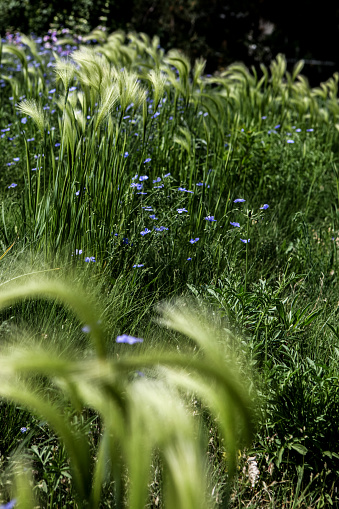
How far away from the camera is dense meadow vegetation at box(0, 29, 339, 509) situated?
3.07 ft

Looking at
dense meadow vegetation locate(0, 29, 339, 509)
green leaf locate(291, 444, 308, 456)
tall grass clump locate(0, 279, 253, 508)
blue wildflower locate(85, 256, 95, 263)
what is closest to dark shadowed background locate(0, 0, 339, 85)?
dense meadow vegetation locate(0, 29, 339, 509)

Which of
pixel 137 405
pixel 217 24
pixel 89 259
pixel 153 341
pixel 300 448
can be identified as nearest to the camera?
pixel 137 405

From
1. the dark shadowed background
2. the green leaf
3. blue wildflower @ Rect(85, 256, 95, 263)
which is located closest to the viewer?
the green leaf

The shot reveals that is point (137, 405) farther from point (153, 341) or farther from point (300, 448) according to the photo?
point (153, 341)

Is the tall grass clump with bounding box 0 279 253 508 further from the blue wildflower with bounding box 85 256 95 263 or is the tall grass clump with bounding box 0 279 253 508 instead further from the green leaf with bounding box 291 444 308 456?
Answer: the blue wildflower with bounding box 85 256 95 263

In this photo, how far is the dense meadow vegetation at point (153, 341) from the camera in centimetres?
94

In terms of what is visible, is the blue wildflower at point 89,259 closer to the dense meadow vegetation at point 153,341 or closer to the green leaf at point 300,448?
the dense meadow vegetation at point 153,341

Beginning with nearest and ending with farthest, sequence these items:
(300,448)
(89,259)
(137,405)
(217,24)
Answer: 1. (137,405)
2. (300,448)
3. (89,259)
4. (217,24)

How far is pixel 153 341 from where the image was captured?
1912 millimetres

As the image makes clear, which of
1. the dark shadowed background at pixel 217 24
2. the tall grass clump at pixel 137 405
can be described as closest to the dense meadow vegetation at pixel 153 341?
the tall grass clump at pixel 137 405

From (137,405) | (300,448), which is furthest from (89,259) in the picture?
(137,405)

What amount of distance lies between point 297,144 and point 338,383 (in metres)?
2.46

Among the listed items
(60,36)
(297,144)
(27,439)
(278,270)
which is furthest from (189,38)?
(27,439)

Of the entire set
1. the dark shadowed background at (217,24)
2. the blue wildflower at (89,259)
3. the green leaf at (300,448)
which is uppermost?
the blue wildflower at (89,259)
